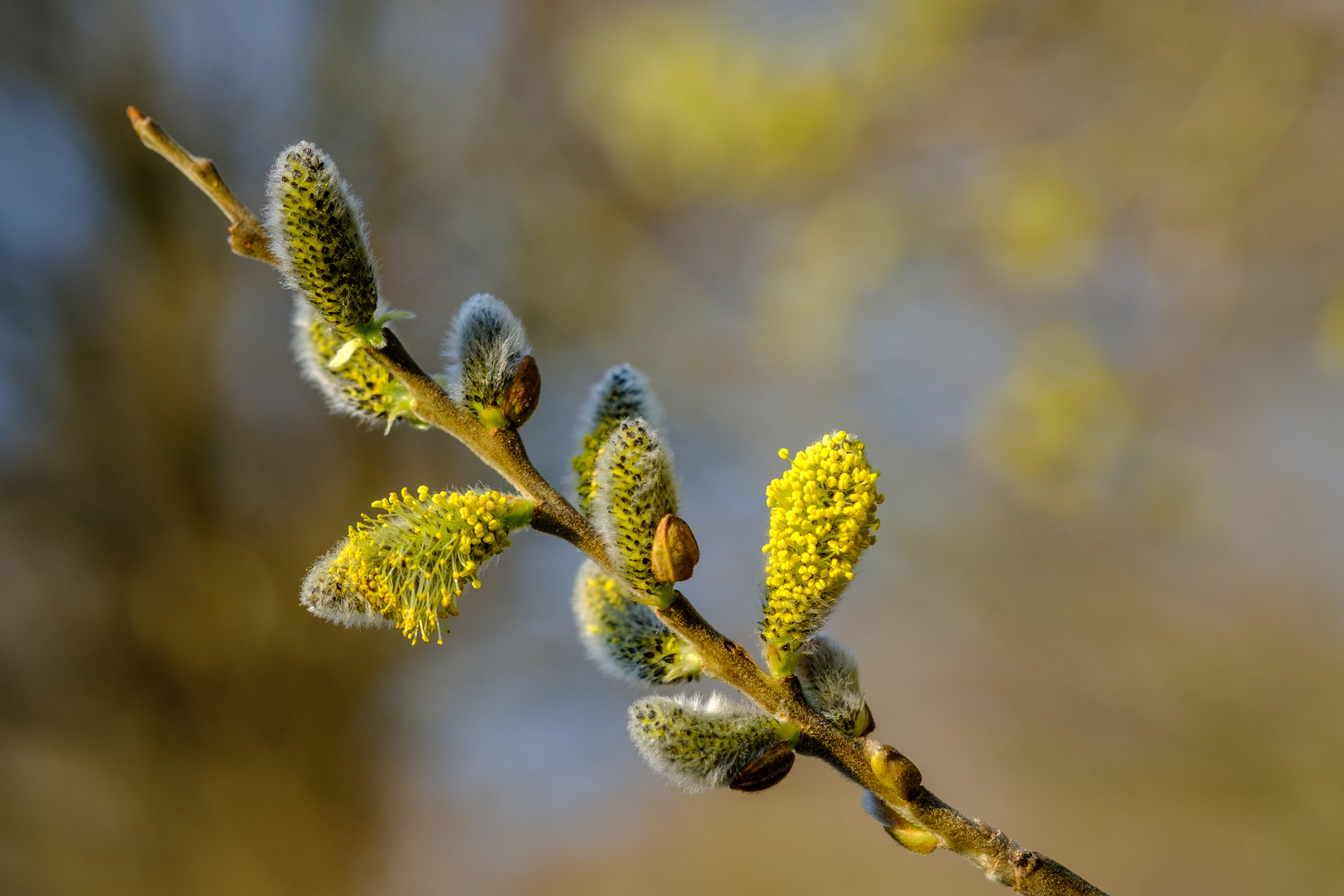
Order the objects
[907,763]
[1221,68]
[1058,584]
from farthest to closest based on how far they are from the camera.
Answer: [1058,584] → [1221,68] → [907,763]

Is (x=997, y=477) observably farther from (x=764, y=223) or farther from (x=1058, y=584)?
(x=764, y=223)

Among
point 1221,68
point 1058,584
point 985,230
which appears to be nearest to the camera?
point 1221,68

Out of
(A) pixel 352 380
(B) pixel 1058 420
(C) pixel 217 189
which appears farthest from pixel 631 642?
(B) pixel 1058 420

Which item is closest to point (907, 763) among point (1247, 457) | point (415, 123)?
point (1247, 457)

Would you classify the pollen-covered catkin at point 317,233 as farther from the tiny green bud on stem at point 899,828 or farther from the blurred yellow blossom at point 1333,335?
the blurred yellow blossom at point 1333,335

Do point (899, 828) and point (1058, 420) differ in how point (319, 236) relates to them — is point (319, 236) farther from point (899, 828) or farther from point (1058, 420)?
point (1058, 420)

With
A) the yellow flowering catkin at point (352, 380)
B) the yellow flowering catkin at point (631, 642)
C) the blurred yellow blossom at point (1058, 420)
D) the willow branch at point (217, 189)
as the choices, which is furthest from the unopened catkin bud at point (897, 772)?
the blurred yellow blossom at point (1058, 420)

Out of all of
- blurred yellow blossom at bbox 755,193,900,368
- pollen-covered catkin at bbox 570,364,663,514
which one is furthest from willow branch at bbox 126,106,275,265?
blurred yellow blossom at bbox 755,193,900,368
